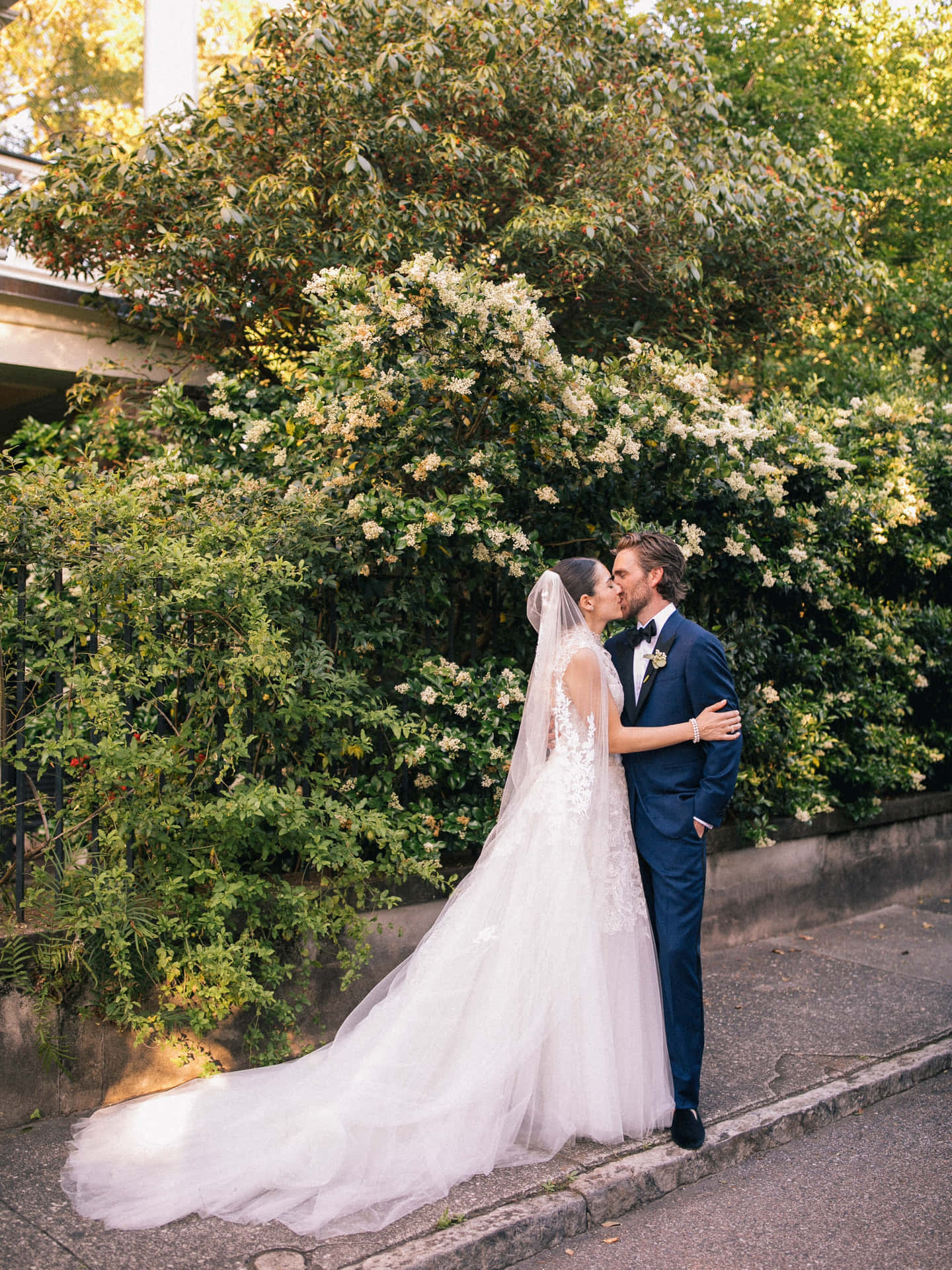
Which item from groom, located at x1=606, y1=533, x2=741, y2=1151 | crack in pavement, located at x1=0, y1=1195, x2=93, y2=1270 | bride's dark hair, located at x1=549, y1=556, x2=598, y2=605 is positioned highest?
bride's dark hair, located at x1=549, y1=556, x2=598, y2=605

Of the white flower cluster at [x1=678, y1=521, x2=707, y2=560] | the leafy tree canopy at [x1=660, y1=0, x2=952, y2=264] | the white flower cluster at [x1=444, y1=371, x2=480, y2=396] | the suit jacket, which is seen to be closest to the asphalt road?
the suit jacket

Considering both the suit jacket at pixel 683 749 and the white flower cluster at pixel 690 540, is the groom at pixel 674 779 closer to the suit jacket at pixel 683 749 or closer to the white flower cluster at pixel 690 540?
the suit jacket at pixel 683 749

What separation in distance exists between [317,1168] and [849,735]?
5372mm

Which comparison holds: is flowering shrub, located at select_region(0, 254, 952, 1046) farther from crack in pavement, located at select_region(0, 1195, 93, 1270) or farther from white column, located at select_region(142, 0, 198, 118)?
white column, located at select_region(142, 0, 198, 118)

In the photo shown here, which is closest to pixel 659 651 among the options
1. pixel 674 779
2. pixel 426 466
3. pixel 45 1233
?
pixel 674 779

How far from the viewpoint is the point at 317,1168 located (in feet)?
11.5

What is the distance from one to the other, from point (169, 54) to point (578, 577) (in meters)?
10.4

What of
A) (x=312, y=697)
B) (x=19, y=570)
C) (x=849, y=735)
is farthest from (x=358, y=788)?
(x=849, y=735)

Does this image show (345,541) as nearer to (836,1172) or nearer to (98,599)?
(98,599)

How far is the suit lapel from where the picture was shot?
4.28m

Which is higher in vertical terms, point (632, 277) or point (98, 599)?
point (632, 277)

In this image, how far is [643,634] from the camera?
14.5ft

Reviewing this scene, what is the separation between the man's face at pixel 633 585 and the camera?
4.38 metres

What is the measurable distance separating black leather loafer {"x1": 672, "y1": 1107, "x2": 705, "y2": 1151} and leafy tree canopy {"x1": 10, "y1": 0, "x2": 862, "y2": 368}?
5884 millimetres
